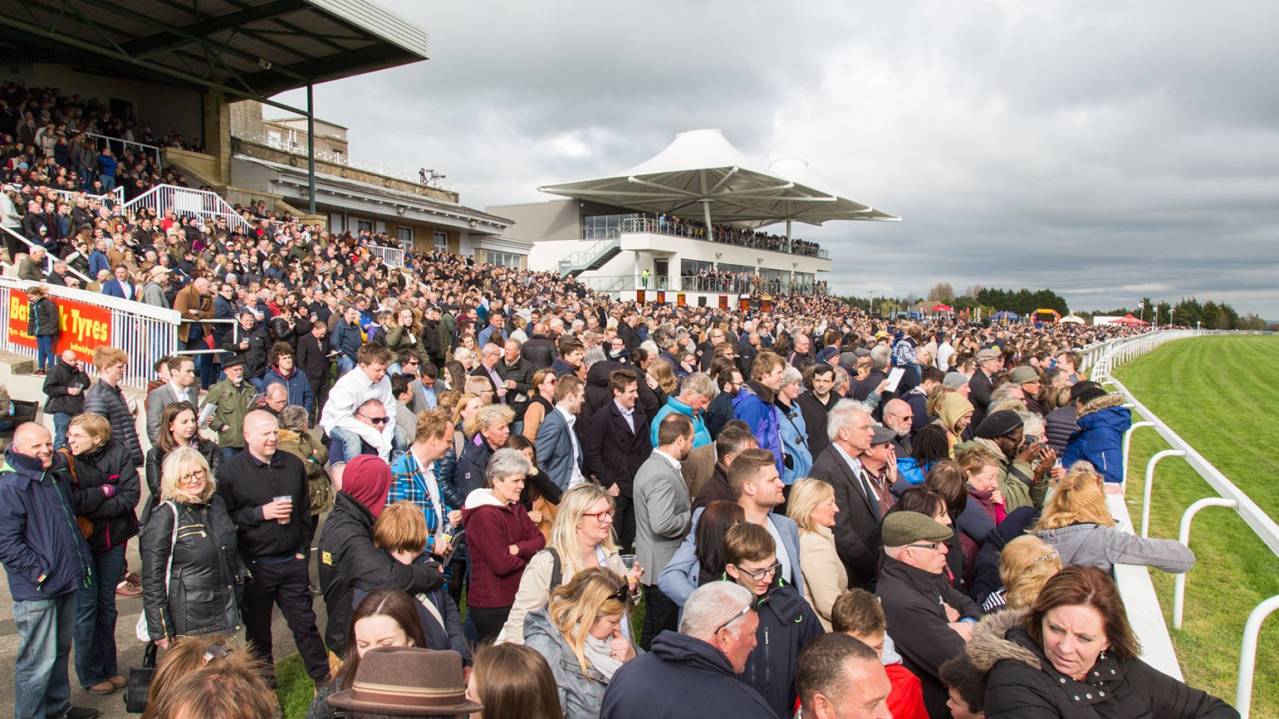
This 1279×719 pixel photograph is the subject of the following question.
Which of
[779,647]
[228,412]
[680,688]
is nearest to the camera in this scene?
[680,688]

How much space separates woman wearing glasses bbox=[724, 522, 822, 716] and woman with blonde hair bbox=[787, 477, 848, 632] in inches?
18.6

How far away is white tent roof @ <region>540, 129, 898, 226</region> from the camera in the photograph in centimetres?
4991

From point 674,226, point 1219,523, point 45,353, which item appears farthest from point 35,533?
point 674,226

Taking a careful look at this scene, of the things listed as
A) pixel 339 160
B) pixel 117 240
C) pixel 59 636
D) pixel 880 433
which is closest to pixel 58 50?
pixel 339 160

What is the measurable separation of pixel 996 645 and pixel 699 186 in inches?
2080

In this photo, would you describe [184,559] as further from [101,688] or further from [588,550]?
[588,550]

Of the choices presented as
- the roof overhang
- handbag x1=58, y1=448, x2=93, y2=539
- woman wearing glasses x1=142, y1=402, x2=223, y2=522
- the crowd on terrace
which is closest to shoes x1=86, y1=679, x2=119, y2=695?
the crowd on terrace

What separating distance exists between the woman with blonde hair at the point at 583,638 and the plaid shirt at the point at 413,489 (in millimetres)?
1520

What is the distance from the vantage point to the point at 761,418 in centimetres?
614

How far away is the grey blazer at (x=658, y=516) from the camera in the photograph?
14.1 ft

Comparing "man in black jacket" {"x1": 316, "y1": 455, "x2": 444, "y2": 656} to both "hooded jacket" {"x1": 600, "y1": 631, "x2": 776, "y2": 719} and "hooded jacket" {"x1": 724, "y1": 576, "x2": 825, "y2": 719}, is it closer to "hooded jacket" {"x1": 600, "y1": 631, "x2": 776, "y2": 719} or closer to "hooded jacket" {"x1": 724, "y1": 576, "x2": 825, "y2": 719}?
"hooded jacket" {"x1": 600, "y1": 631, "x2": 776, "y2": 719}

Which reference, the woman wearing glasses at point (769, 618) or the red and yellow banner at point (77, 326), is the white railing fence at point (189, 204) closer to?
the red and yellow banner at point (77, 326)

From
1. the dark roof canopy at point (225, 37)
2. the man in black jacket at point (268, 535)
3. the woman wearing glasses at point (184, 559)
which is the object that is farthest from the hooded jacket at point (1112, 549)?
the dark roof canopy at point (225, 37)

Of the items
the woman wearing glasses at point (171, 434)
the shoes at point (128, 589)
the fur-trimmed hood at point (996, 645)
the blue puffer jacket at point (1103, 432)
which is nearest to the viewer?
the fur-trimmed hood at point (996, 645)
